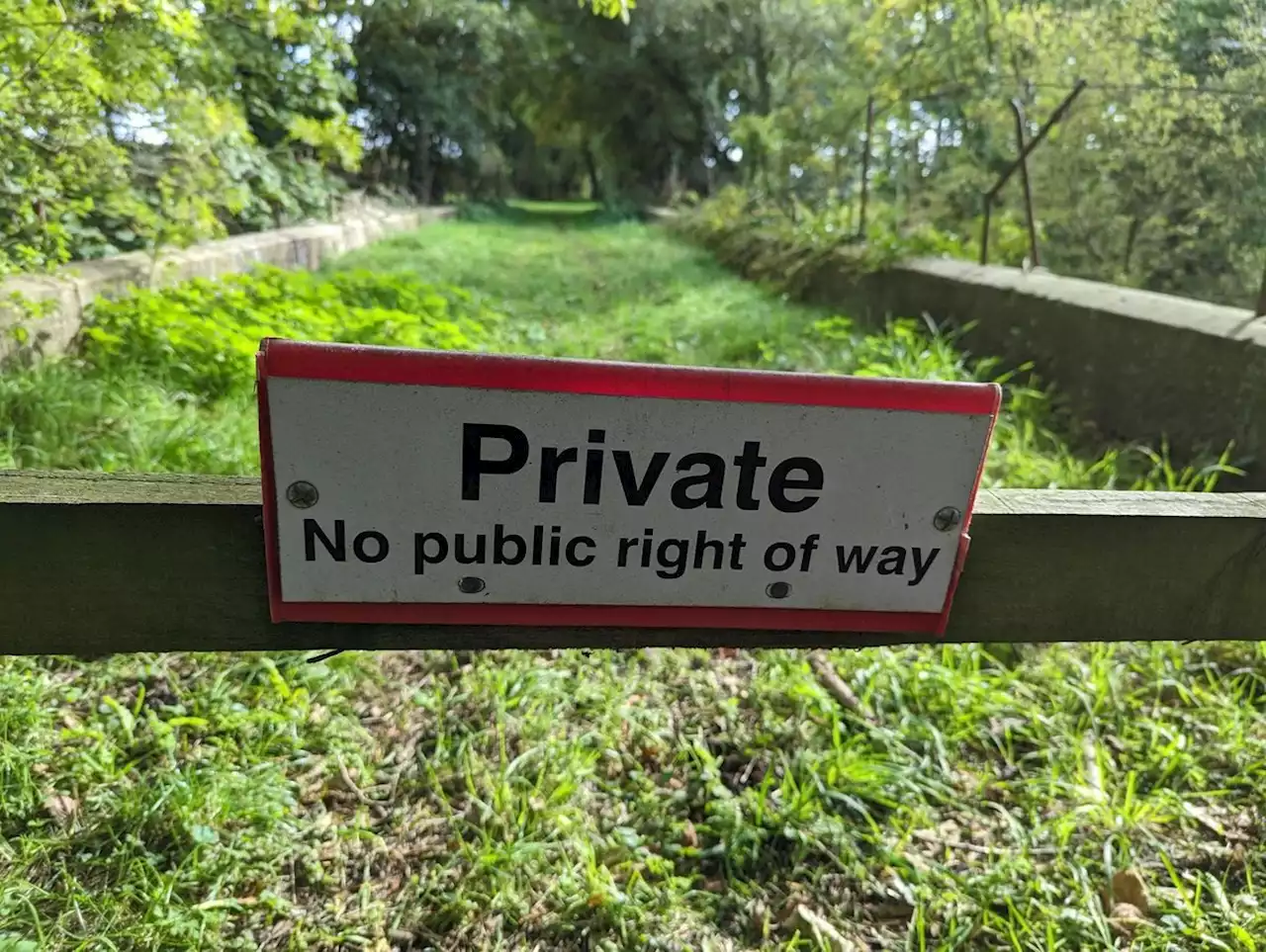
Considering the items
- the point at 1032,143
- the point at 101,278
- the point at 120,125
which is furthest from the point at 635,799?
the point at 1032,143

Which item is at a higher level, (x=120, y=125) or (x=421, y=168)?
(x=120, y=125)


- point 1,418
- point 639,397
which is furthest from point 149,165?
point 639,397

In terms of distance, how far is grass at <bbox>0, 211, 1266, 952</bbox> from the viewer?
5.10 feet

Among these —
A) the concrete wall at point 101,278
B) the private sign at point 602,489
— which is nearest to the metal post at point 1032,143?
the concrete wall at point 101,278

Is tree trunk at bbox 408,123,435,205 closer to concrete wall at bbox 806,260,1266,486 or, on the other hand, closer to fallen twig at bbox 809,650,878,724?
concrete wall at bbox 806,260,1266,486

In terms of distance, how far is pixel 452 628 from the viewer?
885 mm

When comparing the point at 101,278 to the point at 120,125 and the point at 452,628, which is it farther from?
the point at 452,628

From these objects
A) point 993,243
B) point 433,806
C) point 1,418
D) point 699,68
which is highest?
point 699,68

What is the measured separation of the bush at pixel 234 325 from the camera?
12.1 ft

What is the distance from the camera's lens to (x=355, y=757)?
1.92 m

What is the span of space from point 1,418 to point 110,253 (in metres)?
2.40

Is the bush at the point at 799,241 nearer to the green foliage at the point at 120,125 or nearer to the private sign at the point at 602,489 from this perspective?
the green foliage at the point at 120,125

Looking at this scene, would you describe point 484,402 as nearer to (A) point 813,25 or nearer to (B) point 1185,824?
(B) point 1185,824

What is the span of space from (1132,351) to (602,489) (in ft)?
11.7
